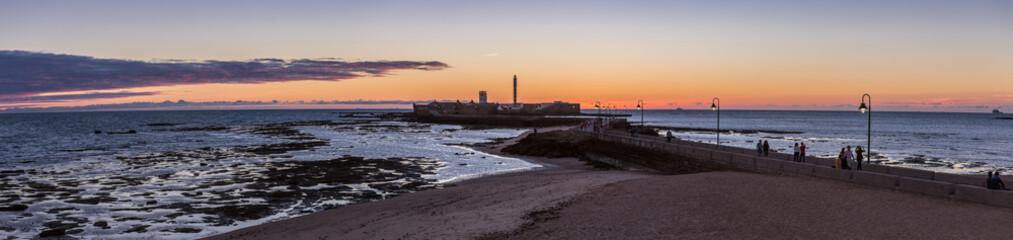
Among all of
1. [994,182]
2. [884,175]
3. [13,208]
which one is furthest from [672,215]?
[13,208]

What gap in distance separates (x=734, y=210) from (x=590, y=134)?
37.9 meters

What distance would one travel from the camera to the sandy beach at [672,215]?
47.9 ft

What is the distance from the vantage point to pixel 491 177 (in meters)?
32.1

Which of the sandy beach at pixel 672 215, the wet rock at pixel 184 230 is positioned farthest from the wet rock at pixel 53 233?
the sandy beach at pixel 672 215

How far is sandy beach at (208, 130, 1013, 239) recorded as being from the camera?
1460 centimetres

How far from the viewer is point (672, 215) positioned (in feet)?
54.5

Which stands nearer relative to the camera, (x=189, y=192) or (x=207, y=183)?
(x=189, y=192)

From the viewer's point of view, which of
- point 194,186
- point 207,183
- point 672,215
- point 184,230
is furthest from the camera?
point 207,183

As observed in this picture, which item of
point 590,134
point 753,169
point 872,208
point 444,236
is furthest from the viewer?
point 590,134

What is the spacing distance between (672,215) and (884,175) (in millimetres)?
8906

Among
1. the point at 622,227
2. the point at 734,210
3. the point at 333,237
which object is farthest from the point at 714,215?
the point at 333,237

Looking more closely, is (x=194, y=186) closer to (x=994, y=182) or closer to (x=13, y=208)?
(x=13, y=208)

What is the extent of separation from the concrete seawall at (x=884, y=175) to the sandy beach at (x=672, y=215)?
0.46 metres

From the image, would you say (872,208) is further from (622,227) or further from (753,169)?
(753,169)
